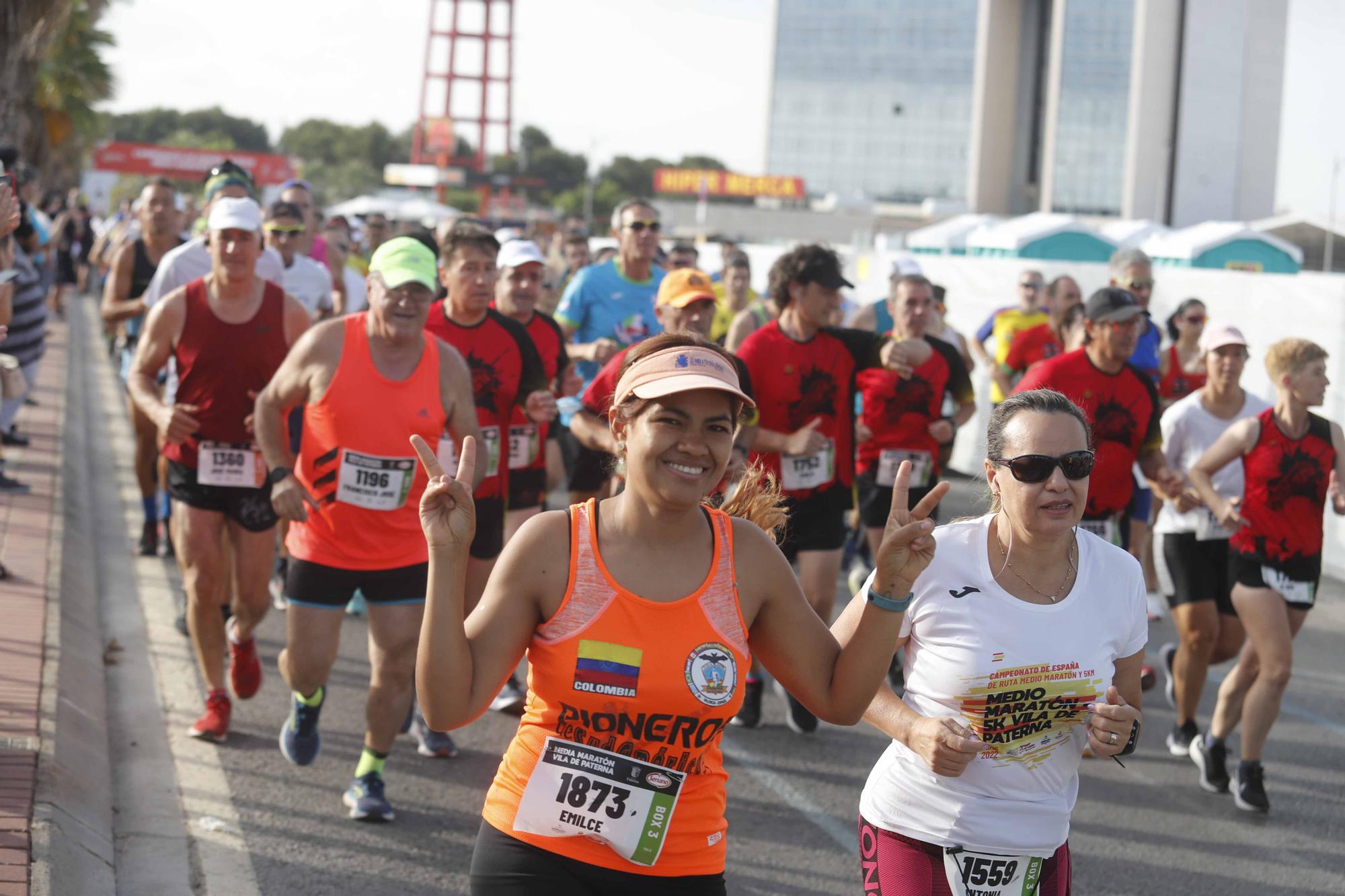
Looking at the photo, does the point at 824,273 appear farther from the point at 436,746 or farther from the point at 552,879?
the point at 552,879

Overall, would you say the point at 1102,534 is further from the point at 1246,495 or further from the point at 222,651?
the point at 222,651

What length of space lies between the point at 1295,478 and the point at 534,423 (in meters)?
3.28

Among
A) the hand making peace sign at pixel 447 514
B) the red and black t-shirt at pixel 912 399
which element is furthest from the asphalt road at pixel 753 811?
the hand making peace sign at pixel 447 514

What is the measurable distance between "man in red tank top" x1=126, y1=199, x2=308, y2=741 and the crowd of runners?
0.05 feet

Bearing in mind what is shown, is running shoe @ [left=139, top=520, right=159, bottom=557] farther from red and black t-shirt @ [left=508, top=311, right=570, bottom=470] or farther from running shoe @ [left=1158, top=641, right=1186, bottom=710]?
running shoe @ [left=1158, top=641, right=1186, bottom=710]

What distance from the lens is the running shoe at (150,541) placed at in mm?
9781

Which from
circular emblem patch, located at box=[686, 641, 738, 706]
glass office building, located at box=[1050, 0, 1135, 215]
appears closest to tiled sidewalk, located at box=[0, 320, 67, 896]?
circular emblem patch, located at box=[686, 641, 738, 706]

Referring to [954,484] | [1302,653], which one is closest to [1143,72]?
[954,484]

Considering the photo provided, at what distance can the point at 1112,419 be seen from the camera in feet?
21.5

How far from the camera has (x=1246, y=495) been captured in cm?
613

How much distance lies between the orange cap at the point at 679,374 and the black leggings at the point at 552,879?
870 millimetres

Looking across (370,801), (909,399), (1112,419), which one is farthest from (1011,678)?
(909,399)

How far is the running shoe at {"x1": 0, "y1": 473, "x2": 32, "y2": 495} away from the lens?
10.5m

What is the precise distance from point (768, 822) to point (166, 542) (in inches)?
223
